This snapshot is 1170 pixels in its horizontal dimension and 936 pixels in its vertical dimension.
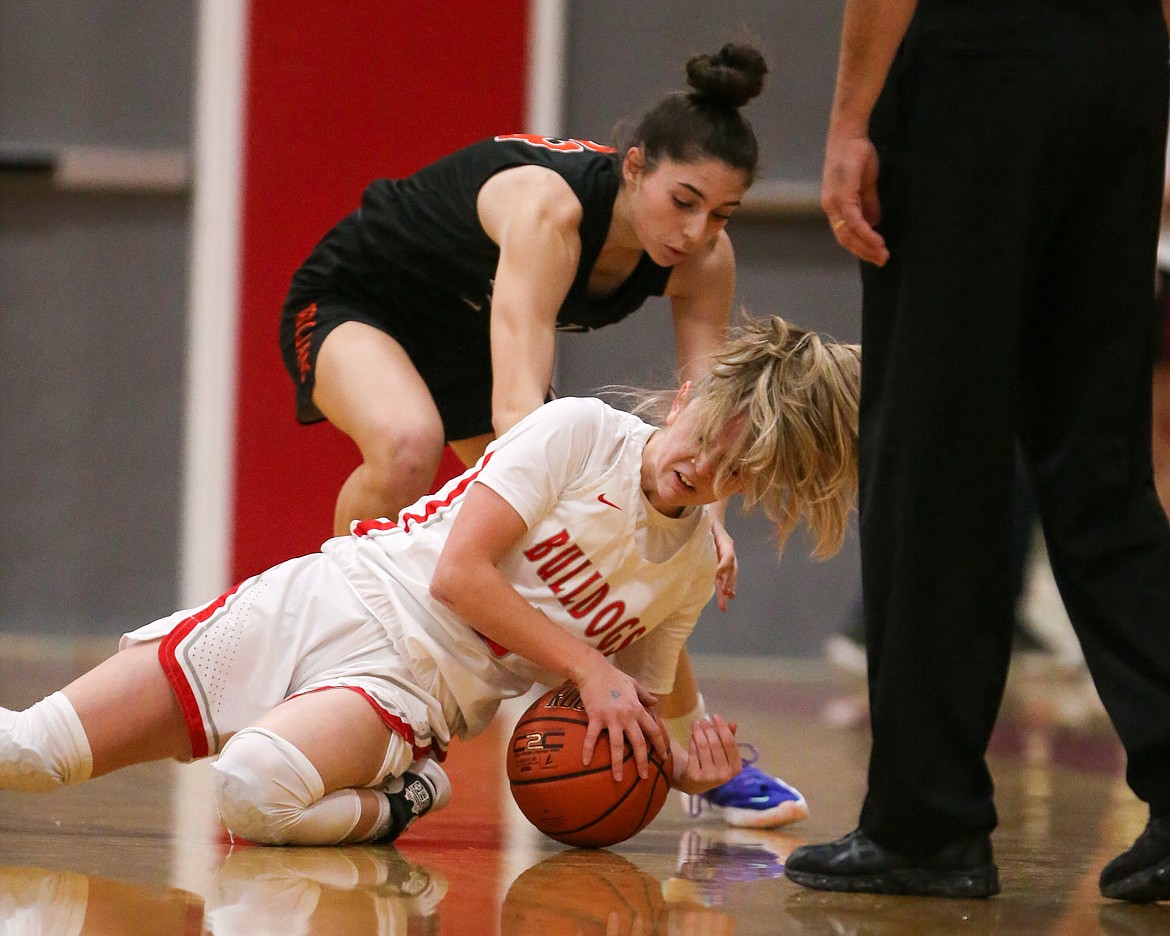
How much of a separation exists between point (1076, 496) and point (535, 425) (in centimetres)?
81

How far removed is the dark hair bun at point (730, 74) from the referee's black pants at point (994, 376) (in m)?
1.05

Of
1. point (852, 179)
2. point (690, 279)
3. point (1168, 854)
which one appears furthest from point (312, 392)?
point (1168, 854)

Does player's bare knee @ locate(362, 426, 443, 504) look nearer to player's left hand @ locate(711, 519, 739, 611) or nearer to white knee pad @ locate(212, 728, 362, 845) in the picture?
player's left hand @ locate(711, 519, 739, 611)

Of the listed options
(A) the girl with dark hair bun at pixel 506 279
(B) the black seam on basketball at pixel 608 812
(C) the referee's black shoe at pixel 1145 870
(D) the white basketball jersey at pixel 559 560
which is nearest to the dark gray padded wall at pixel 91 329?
(A) the girl with dark hair bun at pixel 506 279

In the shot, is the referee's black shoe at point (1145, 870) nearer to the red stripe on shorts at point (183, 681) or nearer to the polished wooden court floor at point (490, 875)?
the polished wooden court floor at point (490, 875)

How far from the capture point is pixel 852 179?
181 cm

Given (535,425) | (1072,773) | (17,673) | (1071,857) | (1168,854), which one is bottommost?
(17,673)

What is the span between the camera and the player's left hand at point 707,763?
227 cm

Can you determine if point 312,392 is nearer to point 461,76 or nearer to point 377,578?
point 377,578

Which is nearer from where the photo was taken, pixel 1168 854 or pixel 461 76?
pixel 1168 854

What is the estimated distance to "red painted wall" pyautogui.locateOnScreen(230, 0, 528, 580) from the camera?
241 inches

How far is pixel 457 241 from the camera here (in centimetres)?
322

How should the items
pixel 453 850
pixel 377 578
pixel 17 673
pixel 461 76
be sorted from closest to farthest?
pixel 453 850, pixel 377 578, pixel 17 673, pixel 461 76

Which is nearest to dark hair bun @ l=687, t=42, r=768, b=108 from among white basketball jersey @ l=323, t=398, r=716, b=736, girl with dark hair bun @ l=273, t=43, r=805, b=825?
girl with dark hair bun @ l=273, t=43, r=805, b=825
